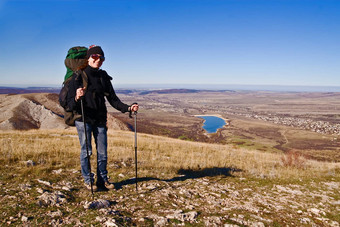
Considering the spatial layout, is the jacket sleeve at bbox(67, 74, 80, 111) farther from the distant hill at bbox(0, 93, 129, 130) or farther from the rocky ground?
the distant hill at bbox(0, 93, 129, 130)

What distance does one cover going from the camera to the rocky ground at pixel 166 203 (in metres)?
3.41

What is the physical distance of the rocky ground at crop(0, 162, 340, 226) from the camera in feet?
11.2

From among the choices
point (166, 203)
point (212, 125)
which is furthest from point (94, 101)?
point (212, 125)

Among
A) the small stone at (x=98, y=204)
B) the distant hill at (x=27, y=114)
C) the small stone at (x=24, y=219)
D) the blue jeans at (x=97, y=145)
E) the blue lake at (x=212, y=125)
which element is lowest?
the blue lake at (x=212, y=125)

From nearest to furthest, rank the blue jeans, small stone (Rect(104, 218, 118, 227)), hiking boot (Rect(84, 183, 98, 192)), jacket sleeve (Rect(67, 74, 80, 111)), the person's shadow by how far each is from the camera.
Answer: small stone (Rect(104, 218, 118, 227)), jacket sleeve (Rect(67, 74, 80, 111)), the blue jeans, hiking boot (Rect(84, 183, 98, 192)), the person's shadow

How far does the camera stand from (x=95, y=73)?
448cm

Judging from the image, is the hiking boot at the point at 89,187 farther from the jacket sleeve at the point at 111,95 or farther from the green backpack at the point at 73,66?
the jacket sleeve at the point at 111,95

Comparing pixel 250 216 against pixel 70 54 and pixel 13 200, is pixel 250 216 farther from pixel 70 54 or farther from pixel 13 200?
pixel 70 54

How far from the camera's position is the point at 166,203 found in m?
4.31

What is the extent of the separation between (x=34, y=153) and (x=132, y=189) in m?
4.89

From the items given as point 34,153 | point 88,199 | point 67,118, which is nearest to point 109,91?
point 67,118

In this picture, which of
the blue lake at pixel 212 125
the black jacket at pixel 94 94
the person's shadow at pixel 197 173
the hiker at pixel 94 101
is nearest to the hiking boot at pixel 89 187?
the hiker at pixel 94 101

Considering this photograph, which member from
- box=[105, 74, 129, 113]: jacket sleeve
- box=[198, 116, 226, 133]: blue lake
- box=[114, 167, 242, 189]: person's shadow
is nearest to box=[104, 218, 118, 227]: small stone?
box=[105, 74, 129, 113]: jacket sleeve

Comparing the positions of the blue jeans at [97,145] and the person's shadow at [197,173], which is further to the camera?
the person's shadow at [197,173]
